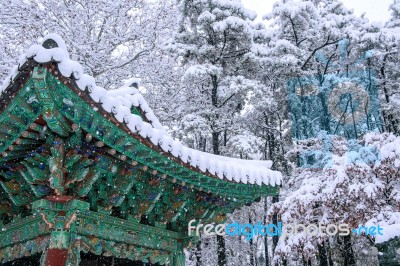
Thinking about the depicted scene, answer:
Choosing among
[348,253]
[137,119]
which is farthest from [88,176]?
[348,253]

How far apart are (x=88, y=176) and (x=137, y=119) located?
0.83 meters

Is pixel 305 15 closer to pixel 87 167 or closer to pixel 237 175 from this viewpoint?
pixel 237 175

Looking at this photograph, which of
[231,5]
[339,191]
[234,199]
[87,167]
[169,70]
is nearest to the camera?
[87,167]

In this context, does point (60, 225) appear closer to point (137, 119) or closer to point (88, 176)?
point (88, 176)

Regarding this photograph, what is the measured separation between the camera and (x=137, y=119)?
3598 millimetres

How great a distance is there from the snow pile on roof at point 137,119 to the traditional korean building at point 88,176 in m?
0.01

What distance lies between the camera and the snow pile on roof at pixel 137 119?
2.73 metres

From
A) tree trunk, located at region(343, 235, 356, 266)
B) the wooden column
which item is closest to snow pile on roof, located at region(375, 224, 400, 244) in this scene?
the wooden column

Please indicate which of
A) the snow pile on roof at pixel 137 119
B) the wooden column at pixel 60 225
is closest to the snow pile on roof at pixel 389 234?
the snow pile on roof at pixel 137 119

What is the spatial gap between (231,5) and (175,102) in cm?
482

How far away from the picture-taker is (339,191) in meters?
9.58

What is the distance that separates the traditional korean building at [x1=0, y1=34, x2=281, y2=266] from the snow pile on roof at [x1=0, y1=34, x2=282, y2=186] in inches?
0.4

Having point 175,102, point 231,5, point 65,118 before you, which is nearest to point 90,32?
point 175,102

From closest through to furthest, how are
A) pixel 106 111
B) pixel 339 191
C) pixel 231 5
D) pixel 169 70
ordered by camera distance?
pixel 106 111
pixel 339 191
pixel 169 70
pixel 231 5
